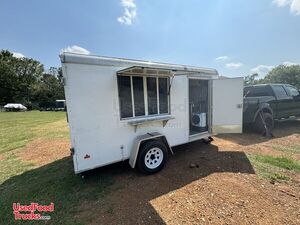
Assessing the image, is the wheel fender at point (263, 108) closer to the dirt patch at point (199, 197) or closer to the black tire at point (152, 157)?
the dirt patch at point (199, 197)

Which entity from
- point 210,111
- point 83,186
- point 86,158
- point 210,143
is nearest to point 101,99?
point 86,158

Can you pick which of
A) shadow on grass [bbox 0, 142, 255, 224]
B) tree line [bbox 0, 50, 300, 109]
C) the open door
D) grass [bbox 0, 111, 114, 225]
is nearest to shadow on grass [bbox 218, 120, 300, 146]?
the open door

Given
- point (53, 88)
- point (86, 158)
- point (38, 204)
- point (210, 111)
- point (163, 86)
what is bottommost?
point (38, 204)

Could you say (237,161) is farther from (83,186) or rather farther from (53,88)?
(53,88)

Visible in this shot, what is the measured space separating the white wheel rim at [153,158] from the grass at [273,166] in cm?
228

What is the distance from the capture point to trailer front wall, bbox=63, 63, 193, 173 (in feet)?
9.41

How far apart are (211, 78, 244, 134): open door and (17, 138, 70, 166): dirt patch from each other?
16.9 ft

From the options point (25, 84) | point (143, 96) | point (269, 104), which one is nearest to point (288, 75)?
point (269, 104)

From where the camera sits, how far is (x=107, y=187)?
324 centimetres

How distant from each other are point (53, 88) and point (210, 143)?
52376 millimetres

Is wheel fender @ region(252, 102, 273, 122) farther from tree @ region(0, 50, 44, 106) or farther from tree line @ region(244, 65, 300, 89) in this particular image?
tree @ region(0, 50, 44, 106)

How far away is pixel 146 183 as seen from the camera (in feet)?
10.9

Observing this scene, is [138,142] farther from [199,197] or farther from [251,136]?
[251,136]

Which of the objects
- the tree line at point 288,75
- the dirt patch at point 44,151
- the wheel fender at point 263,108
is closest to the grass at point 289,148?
the wheel fender at point 263,108
